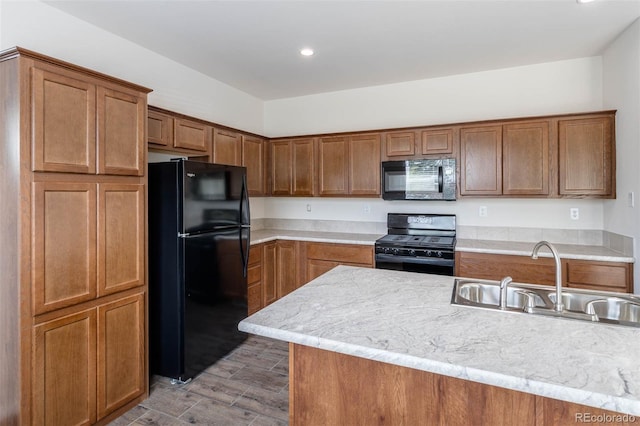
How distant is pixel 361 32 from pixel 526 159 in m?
1.92

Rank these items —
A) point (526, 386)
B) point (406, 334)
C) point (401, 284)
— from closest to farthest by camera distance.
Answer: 1. point (526, 386)
2. point (406, 334)
3. point (401, 284)

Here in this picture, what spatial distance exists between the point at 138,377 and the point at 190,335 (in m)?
0.43

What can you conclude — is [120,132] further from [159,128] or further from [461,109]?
[461,109]

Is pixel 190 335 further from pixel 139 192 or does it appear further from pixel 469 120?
pixel 469 120

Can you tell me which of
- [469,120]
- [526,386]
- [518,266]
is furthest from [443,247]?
[526,386]

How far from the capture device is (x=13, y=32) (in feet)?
7.15

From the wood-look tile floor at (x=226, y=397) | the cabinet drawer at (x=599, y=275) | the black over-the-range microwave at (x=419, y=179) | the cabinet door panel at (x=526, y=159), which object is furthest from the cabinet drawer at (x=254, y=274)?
the cabinet drawer at (x=599, y=275)

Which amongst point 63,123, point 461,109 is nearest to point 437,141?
point 461,109

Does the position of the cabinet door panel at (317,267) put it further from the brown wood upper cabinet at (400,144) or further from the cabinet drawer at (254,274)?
the brown wood upper cabinet at (400,144)

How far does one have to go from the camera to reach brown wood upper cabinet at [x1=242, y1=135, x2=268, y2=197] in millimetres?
3948

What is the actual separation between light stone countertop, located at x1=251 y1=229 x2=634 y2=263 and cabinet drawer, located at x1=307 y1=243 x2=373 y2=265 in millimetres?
62

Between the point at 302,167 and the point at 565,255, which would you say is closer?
the point at 565,255

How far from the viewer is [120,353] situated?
7.22 ft

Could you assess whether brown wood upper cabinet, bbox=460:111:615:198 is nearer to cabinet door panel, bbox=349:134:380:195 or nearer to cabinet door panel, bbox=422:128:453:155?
cabinet door panel, bbox=422:128:453:155
